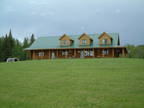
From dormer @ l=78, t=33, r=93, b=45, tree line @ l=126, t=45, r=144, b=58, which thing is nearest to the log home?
dormer @ l=78, t=33, r=93, b=45

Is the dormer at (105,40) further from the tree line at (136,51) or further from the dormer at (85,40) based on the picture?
the tree line at (136,51)

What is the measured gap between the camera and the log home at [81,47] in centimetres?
3253

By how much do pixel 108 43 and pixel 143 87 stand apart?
2596 cm

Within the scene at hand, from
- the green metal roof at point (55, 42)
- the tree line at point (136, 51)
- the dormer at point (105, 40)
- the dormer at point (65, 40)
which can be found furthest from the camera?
the dormer at point (65, 40)

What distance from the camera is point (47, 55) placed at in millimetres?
36594

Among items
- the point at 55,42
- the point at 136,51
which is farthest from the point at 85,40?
the point at 136,51

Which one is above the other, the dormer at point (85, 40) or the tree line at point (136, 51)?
the dormer at point (85, 40)

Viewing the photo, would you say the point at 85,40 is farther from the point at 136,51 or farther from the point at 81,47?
the point at 136,51

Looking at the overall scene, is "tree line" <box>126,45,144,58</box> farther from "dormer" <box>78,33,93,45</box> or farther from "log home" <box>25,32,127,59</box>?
"dormer" <box>78,33,93,45</box>

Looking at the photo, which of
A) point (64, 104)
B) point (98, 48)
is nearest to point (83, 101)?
point (64, 104)

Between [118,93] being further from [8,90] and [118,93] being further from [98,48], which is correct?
[98,48]

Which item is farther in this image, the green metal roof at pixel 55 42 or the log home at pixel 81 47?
the green metal roof at pixel 55 42

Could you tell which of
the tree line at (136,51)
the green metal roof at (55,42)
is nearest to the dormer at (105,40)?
the green metal roof at (55,42)

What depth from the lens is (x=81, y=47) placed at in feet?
107
